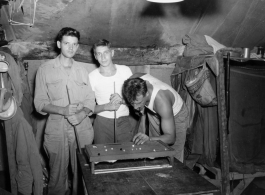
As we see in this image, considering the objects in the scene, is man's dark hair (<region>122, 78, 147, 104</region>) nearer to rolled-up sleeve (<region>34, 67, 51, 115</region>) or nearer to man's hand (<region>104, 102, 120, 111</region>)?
man's hand (<region>104, 102, 120, 111</region>)

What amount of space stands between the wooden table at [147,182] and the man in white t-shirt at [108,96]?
1171 mm

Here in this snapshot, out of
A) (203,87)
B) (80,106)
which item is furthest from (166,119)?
(203,87)

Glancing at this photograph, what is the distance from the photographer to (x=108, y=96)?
12.1 feet

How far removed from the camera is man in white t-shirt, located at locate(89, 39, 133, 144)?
11.8 feet

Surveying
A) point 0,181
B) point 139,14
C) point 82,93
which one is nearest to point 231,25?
point 139,14

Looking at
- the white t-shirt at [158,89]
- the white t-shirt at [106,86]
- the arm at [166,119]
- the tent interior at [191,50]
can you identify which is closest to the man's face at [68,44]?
the white t-shirt at [106,86]

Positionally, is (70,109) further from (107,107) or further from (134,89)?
(134,89)

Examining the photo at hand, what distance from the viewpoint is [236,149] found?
466cm

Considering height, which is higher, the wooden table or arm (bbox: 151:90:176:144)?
arm (bbox: 151:90:176:144)

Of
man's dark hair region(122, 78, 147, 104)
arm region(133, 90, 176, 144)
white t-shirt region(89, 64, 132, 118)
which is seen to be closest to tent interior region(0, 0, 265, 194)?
white t-shirt region(89, 64, 132, 118)

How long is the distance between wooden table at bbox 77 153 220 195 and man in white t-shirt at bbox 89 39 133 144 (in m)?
1.17

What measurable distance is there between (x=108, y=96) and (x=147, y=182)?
5.73 ft

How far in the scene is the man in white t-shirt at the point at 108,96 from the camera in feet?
11.8

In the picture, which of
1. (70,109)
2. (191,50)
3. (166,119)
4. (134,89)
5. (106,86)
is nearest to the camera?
(134,89)
